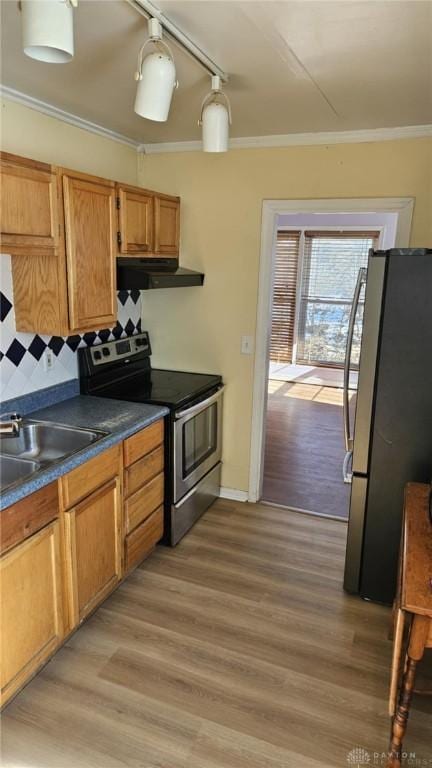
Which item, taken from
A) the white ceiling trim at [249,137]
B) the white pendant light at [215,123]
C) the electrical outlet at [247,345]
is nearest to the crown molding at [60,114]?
the white ceiling trim at [249,137]

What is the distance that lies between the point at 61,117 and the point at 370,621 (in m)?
3.00

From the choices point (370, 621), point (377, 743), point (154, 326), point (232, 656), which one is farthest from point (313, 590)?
point (154, 326)

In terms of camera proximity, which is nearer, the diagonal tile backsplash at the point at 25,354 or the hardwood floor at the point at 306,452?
the diagonal tile backsplash at the point at 25,354

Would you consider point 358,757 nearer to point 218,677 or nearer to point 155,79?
point 218,677

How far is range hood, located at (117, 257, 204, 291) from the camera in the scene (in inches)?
107

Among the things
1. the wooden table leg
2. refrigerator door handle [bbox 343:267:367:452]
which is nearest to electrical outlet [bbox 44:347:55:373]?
refrigerator door handle [bbox 343:267:367:452]

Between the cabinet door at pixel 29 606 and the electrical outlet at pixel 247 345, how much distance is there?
1.82 m

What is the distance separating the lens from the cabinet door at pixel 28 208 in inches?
77.2

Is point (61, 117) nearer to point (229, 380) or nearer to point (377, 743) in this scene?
point (229, 380)

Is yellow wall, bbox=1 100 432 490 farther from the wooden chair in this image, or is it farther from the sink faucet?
the wooden chair

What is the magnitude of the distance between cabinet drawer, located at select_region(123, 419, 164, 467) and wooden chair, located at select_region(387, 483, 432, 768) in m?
1.28

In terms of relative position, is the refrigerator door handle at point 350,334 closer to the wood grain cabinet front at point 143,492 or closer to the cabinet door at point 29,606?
the wood grain cabinet front at point 143,492

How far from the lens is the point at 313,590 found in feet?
8.70

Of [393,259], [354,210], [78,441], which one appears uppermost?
[354,210]
